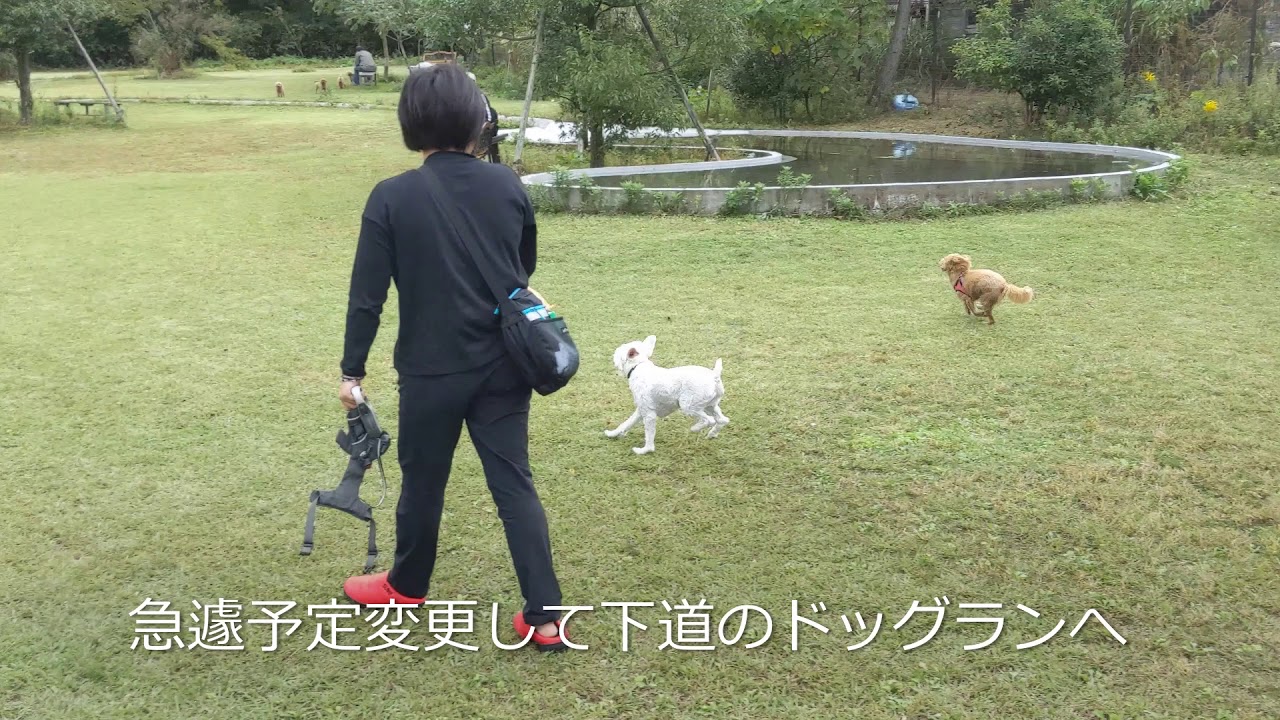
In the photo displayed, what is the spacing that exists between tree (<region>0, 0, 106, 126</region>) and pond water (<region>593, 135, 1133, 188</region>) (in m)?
12.1

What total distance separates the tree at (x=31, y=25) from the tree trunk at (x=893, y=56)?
15.2 metres

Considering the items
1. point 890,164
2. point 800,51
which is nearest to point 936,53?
point 800,51

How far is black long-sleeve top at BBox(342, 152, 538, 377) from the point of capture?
262cm

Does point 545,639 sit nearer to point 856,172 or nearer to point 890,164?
point 856,172

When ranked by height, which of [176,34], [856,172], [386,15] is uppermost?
[176,34]

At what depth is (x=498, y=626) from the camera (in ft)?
10.4

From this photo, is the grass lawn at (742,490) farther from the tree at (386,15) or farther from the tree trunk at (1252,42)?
the tree at (386,15)

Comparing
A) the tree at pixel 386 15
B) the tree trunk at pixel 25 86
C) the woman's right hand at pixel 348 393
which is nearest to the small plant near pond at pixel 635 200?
the woman's right hand at pixel 348 393

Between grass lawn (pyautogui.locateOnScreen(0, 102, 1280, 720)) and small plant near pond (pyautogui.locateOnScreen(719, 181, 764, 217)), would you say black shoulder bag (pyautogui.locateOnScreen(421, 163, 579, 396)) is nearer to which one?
grass lawn (pyautogui.locateOnScreen(0, 102, 1280, 720))

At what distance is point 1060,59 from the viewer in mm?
14586

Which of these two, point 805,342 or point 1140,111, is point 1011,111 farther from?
point 805,342

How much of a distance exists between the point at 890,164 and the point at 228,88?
2543 cm

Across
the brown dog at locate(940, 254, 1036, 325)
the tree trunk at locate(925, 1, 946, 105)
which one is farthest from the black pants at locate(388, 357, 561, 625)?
the tree trunk at locate(925, 1, 946, 105)

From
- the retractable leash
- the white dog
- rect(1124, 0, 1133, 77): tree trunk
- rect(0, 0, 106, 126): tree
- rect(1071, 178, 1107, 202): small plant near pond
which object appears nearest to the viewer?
the retractable leash
